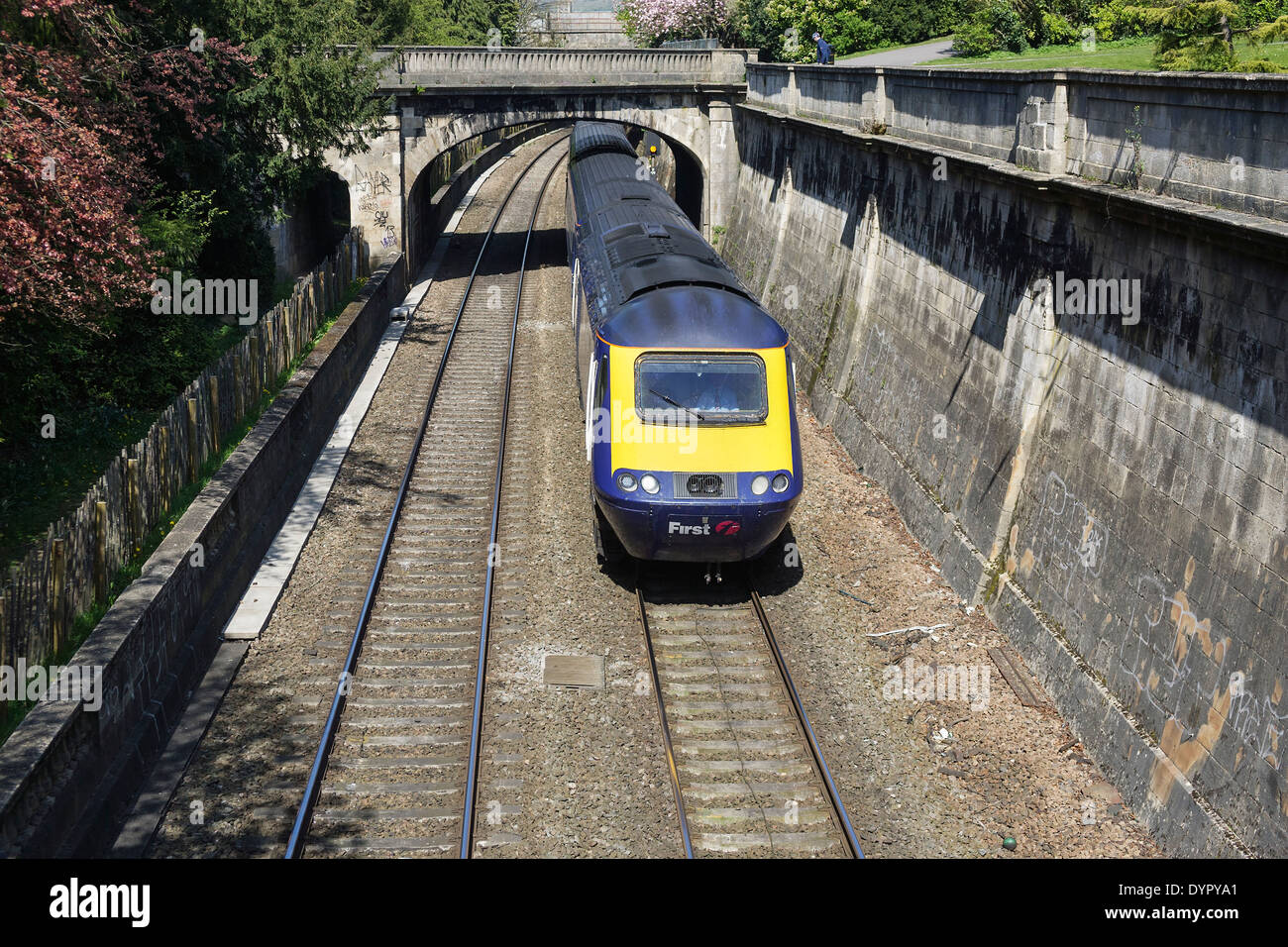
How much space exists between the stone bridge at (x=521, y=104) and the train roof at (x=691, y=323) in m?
17.9

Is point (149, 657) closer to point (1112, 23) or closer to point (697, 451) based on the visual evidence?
point (697, 451)

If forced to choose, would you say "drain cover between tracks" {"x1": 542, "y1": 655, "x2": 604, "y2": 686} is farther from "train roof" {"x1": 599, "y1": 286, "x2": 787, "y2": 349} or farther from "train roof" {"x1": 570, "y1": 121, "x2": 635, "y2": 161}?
"train roof" {"x1": 570, "y1": 121, "x2": 635, "y2": 161}

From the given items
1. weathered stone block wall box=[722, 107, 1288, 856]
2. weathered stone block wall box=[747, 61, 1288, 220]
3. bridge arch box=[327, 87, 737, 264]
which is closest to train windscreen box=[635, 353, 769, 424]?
weathered stone block wall box=[722, 107, 1288, 856]

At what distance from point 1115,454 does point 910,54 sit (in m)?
28.1

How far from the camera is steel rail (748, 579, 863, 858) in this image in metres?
10.3

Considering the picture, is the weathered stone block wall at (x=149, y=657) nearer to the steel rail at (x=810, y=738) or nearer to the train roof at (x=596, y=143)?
Answer: the steel rail at (x=810, y=738)

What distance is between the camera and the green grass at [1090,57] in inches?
972

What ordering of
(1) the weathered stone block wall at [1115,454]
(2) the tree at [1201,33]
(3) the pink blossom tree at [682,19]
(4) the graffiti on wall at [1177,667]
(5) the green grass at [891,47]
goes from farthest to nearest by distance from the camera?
(3) the pink blossom tree at [682,19] → (5) the green grass at [891,47] → (2) the tree at [1201,33] → (1) the weathered stone block wall at [1115,454] → (4) the graffiti on wall at [1177,667]

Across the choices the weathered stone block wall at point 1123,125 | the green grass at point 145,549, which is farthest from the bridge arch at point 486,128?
the weathered stone block wall at point 1123,125

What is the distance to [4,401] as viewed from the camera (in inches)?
642

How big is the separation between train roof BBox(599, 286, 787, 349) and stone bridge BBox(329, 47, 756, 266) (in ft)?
58.7

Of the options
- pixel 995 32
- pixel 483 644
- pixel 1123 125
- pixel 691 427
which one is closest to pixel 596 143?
pixel 995 32
